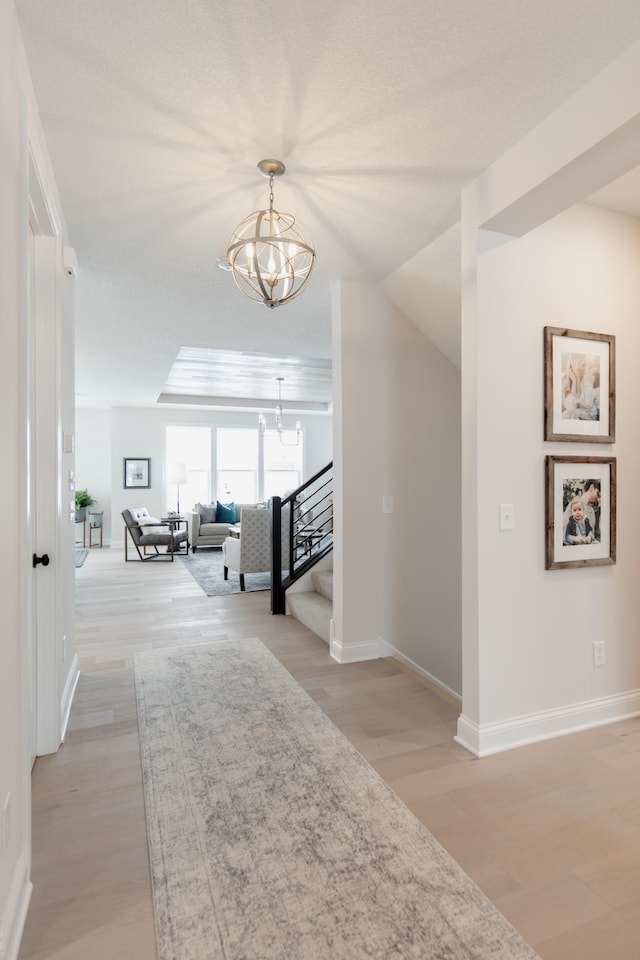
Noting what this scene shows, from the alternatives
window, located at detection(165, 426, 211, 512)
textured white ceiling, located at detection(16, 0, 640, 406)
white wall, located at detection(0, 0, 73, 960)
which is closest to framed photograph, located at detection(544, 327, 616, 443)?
textured white ceiling, located at detection(16, 0, 640, 406)

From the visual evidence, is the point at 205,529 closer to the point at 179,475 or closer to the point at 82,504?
the point at 179,475

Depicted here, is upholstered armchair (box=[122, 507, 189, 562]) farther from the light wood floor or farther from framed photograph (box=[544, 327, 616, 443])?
framed photograph (box=[544, 327, 616, 443])

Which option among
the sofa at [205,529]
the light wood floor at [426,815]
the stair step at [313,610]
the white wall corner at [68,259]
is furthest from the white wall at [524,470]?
the sofa at [205,529]

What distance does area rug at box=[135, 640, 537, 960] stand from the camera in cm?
146

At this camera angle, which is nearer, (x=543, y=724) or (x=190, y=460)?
(x=543, y=724)

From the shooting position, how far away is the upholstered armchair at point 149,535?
26.7 ft

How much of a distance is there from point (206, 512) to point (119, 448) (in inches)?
81.1

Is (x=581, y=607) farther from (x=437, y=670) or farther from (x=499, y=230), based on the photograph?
(x=499, y=230)

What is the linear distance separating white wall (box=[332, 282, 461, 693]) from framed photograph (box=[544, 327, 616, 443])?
1.40 m

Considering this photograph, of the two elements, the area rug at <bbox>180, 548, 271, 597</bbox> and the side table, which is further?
the side table

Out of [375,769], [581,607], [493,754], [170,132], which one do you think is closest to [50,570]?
[375,769]

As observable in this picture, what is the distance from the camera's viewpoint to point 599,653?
107 inches

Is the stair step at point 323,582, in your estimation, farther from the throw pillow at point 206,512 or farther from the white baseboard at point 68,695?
the throw pillow at point 206,512

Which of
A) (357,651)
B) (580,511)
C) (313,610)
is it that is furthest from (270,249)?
(313,610)
